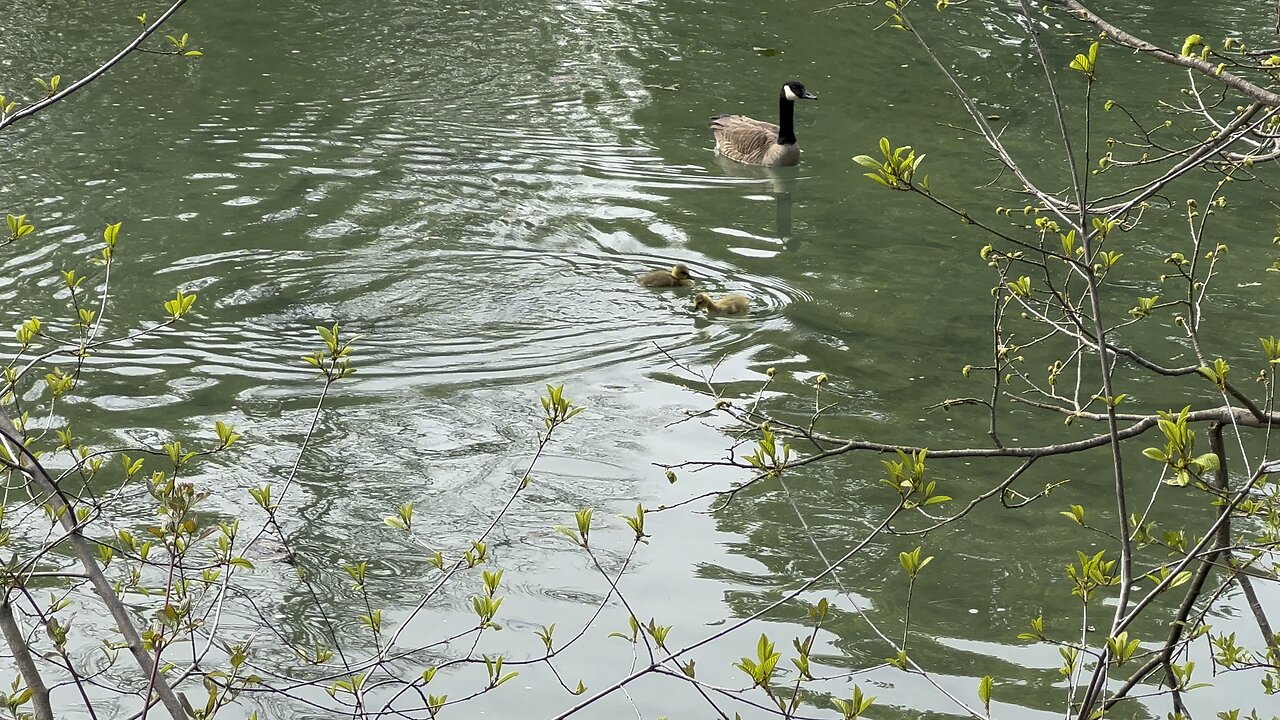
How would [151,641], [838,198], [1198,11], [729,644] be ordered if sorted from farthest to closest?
[1198,11] < [838,198] < [729,644] < [151,641]

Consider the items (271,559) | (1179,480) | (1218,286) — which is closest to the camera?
(1179,480)

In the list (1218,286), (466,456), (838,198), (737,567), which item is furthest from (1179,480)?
(838,198)

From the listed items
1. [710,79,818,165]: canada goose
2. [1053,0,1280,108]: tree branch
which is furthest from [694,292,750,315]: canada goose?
[1053,0,1280,108]: tree branch

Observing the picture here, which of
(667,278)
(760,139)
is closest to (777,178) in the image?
(760,139)

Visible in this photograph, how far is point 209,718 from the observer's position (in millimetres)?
3168

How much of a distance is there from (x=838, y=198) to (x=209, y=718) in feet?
29.6

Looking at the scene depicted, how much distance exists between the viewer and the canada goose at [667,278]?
30.2 ft

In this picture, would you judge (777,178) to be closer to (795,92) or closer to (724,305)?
(795,92)

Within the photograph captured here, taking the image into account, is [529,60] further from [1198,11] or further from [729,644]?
[729,644]

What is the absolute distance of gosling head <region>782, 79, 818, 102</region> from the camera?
12663mm

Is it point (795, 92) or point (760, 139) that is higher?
point (795, 92)

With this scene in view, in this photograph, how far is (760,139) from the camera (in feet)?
39.7

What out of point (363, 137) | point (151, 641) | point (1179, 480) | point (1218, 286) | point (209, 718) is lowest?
point (1218, 286)

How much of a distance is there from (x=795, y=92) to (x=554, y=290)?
4.78 metres
